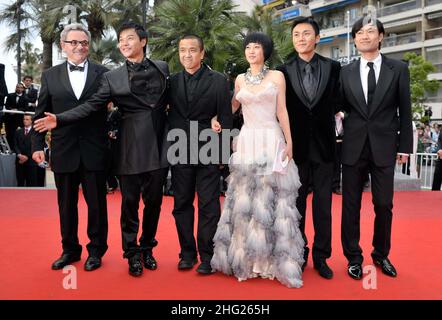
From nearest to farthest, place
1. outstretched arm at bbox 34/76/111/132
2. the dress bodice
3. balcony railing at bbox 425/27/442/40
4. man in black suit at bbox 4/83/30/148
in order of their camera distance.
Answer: the dress bodice, outstretched arm at bbox 34/76/111/132, man in black suit at bbox 4/83/30/148, balcony railing at bbox 425/27/442/40

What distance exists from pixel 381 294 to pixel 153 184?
71.7 inches

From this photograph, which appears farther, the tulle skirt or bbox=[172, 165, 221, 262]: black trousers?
bbox=[172, 165, 221, 262]: black trousers

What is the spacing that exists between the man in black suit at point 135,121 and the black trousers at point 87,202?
0.25 meters

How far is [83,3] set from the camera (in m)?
17.2

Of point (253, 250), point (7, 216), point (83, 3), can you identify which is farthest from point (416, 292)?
point (83, 3)

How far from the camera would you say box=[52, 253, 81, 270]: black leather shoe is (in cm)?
356

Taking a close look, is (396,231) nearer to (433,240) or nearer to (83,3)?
(433,240)

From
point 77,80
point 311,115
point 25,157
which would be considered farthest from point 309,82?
point 25,157

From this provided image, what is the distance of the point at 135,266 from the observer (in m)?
3.41

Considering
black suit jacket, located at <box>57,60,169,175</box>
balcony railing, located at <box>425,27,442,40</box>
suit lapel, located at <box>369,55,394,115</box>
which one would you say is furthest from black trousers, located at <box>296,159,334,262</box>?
balcony railing, located at <box>425,27,442,40</box>

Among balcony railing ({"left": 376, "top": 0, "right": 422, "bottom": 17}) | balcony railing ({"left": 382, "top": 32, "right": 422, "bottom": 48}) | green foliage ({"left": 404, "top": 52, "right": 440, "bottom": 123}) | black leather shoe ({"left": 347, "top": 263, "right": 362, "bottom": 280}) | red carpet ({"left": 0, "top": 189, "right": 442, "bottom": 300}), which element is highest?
balcony railing ({"left": 376, "top": 0, "right": 422, "bottom": 17})

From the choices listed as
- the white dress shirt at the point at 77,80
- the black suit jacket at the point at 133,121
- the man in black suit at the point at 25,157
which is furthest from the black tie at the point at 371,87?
the man in black suit at the point at 25,157

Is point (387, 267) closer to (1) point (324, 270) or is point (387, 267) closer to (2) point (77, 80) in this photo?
(1) point (324, 270)

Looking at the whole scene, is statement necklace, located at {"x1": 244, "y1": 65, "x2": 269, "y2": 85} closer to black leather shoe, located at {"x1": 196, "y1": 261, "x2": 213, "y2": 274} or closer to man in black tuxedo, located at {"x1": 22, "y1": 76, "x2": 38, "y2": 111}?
black leather shoe, located at {"x1": 196, "y1": 261, "x2": 213, "y2": 274}
